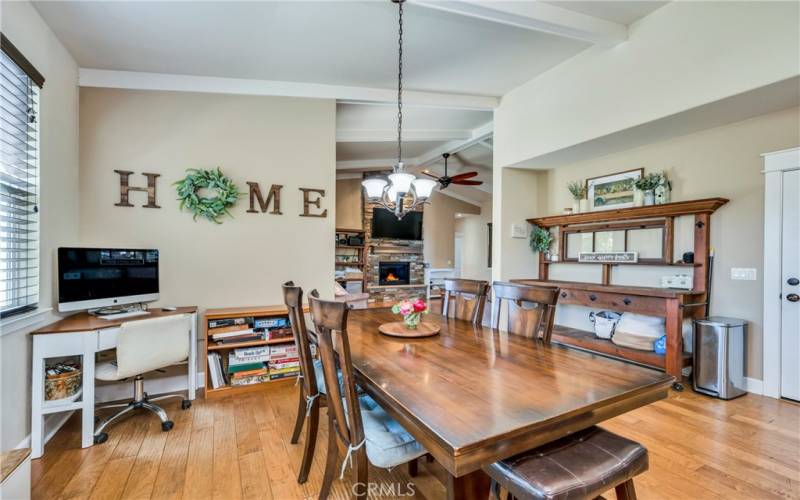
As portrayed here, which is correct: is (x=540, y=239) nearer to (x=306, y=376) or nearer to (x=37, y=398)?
(x=306, y=376)

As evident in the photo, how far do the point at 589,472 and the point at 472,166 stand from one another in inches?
287

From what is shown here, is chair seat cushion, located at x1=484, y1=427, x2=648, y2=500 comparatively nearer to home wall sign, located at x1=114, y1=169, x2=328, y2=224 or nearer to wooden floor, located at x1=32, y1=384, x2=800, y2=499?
wooden floor, located at x1=32, y1=384, x2=800, y2=499

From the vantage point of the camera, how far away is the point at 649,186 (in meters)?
3.50

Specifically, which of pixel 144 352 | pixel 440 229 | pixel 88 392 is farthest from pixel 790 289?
pixel 440 229

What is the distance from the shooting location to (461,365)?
1.52 meters

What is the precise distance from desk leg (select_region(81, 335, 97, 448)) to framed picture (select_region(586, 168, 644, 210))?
482 centimetres

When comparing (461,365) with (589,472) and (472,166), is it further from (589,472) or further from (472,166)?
(472,166)

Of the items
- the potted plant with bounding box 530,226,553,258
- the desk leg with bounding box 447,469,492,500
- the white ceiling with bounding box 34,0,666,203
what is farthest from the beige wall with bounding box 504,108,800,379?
the desk leg with bounding box 447,469,492,500

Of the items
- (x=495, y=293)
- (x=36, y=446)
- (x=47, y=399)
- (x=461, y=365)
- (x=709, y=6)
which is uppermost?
(x=709, y=6)

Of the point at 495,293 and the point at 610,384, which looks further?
the point at 495,293

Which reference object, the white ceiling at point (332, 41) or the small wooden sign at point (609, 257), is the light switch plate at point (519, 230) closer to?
the small wooden sign at point (609, 257)

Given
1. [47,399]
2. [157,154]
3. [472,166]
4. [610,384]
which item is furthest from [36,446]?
[472,166]

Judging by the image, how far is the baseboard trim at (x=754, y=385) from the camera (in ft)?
9.52

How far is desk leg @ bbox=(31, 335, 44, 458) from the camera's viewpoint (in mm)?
2080
